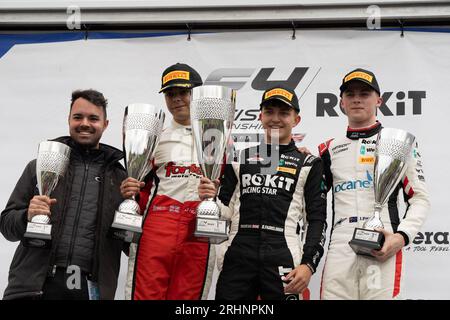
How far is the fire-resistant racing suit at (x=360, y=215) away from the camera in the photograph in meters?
2.71

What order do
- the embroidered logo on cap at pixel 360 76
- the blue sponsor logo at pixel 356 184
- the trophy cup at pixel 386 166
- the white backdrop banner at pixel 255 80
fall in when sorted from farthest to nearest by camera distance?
the white backdrop banner at pixel 255 80, the embroidered logo on cap at pixel 360 76, the blue sponsor logo at pixel 356 184, the trophy cup at pixel 386 166

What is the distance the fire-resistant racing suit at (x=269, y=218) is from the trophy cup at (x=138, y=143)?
34 centimetres

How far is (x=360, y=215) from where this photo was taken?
2820mm

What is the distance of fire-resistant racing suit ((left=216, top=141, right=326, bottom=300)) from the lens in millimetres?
2711

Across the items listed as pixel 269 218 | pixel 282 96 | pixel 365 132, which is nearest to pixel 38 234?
pixel 269 218

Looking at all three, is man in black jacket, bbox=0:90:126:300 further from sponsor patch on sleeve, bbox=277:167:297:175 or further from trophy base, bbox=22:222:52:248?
sponsor patch on sleeve, bbox=277:167:297:175

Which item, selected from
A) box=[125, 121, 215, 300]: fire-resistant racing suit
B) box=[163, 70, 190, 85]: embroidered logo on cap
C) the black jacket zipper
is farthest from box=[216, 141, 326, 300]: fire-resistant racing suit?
the black jacket zipper

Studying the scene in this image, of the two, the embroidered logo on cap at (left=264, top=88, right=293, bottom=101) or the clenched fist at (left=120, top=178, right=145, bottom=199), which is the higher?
the embroidered logo on cap at (left=264, top=88, right=293, bottom=101)

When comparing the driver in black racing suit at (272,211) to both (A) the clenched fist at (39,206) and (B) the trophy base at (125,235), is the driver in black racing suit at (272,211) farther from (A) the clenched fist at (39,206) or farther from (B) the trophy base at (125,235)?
(A) the clenched fist at (39,206)

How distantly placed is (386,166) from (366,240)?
1.07 feet

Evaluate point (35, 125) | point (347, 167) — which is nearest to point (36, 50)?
point (35, 125)

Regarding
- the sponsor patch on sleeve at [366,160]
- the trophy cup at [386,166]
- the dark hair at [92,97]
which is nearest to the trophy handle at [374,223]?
the trophy cup at [386,166]

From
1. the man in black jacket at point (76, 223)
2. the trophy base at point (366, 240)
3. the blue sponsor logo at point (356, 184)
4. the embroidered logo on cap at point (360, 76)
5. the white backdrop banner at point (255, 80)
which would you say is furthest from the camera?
the white backdrop banner at point (255, 80)

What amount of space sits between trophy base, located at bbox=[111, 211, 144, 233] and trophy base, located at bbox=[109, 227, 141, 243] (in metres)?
0.04
